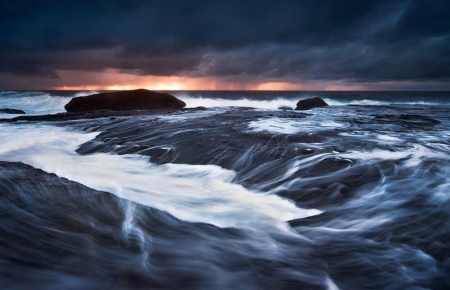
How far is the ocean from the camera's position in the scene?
2.50 m

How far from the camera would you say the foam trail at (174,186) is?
12.4 feet

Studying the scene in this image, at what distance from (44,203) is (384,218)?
3.94 meters

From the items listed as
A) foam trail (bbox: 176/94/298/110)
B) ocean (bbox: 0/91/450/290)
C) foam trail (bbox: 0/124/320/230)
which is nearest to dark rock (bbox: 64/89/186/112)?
foam trail (bbox: 176/94/298/110)

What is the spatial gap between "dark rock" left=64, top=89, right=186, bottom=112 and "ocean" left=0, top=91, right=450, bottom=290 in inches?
486

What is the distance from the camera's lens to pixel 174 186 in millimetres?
4809

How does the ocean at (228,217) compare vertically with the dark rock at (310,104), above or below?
below

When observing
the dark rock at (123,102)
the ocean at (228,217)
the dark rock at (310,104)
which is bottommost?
the ocean at (228,217)

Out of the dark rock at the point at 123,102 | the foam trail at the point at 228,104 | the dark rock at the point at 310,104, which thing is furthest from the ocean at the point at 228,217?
the foam trail at the point at 228,104

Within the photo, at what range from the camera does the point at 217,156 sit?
609cm

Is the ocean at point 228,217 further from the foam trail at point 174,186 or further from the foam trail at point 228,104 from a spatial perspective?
the foam trail at point 228,104

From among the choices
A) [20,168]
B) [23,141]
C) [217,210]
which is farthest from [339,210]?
[23,141]

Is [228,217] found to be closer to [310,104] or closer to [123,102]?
[123,102]

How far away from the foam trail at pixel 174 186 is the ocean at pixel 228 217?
0.02m

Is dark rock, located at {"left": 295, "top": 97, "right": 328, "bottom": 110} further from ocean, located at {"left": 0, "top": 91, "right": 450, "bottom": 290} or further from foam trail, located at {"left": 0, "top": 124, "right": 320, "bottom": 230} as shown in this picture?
foam trail, located at {"left": 0, "top": 124, "right": 320, "bottom": 230}
